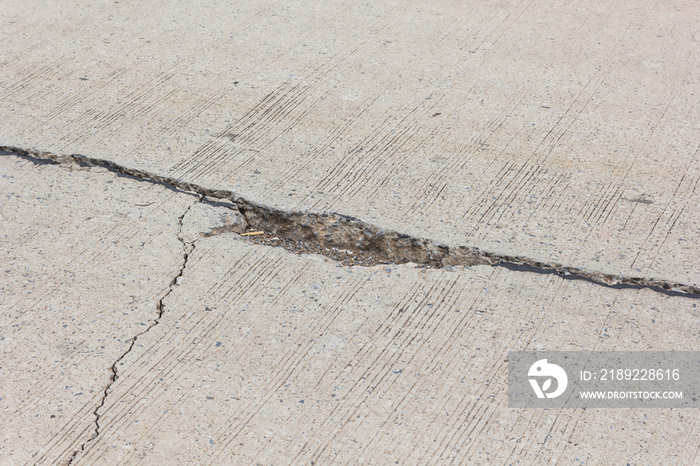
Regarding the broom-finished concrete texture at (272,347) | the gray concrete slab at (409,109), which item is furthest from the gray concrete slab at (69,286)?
the gray concrete slab at (409,109)

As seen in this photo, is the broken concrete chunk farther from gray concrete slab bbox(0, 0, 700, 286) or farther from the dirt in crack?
gray concrete slab bbox(0, 0, 700, 286)

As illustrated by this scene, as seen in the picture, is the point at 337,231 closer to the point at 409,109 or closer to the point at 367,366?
the point at 367,366

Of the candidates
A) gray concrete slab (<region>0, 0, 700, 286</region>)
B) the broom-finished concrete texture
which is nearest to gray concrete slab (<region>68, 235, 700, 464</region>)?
the broom-finished concrete texture

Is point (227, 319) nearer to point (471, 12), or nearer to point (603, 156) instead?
point (603, 156)

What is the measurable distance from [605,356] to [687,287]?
21.6 inches

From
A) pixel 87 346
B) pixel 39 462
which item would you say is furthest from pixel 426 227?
pixel 39 462

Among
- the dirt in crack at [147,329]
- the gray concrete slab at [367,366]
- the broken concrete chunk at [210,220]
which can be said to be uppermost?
the broken concrete chunk at [210,220]

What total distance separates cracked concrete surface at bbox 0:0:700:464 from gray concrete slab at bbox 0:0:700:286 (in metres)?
0.02

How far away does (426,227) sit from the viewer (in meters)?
2.94

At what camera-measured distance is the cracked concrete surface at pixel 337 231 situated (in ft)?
7.33

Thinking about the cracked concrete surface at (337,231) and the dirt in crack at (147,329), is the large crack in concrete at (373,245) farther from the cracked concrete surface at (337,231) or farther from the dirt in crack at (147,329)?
the dirt in crack at (147,329)

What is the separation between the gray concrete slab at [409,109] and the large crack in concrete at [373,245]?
0.04m

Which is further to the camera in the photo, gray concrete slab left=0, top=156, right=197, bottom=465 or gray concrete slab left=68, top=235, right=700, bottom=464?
gray concrete slab left=0, top=156, right=197, bottom=465

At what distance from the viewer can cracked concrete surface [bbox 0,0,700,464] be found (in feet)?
7.33
